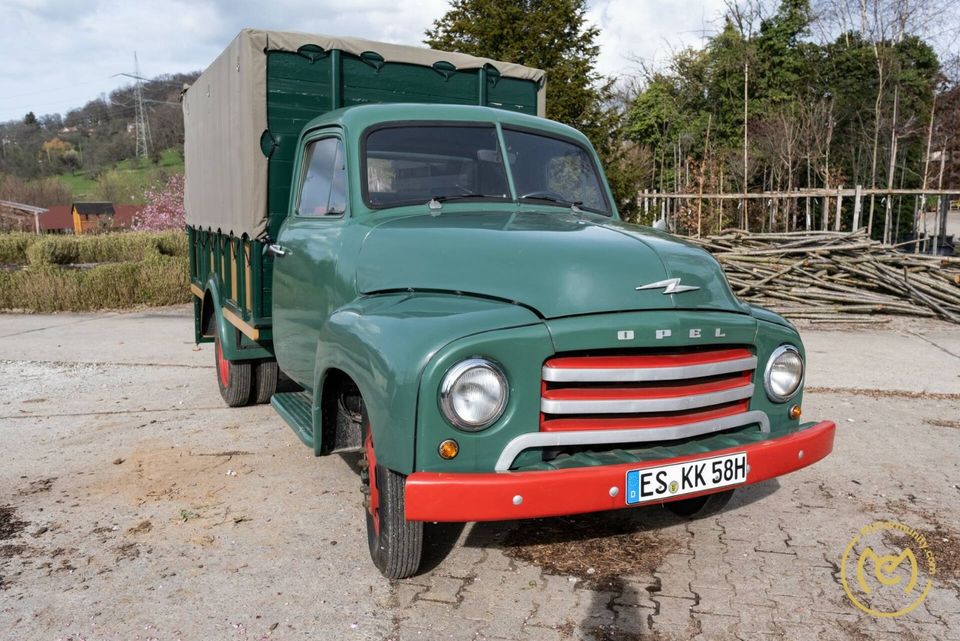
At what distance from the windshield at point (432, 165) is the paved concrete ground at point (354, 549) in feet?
5.58

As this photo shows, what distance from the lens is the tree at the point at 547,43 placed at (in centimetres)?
1620

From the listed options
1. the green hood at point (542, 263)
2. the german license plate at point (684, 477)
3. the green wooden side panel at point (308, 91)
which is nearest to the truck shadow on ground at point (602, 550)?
the german license plate at point (684, 477)

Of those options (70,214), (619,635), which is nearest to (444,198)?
(619,635)

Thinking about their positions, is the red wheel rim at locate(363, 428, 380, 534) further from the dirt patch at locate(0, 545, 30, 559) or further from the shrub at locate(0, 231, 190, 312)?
the shrub at locate(0, 231, 190, 312)

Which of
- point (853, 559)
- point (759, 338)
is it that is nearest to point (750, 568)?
point (853, 559)

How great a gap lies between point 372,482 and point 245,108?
2.80m

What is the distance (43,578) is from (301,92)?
3.16 metres

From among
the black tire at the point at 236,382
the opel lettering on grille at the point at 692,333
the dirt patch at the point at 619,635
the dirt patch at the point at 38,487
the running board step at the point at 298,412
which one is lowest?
the dirt patch at the point at 38,487

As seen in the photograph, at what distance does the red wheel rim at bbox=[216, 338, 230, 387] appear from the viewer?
6500 mm

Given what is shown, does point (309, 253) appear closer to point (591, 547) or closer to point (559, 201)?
point (559, 201)

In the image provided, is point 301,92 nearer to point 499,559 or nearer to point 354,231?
point 354,231

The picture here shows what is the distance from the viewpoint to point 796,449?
11.0 feet

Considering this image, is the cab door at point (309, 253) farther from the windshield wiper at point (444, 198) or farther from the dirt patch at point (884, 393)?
the dirt patch at point (884, 393)

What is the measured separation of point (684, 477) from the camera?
10.1 ft
